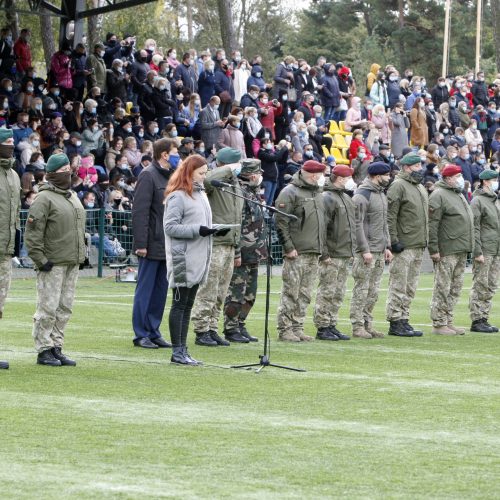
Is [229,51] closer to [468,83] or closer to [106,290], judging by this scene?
[468,83]

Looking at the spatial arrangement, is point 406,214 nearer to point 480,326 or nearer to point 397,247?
point 397,247

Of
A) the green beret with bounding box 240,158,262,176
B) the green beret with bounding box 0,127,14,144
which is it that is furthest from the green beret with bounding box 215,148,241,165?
the green beret with bounding box 0,127,14,144

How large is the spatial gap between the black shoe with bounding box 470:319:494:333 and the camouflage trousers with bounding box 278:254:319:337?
3023 millimetres

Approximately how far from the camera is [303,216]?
14.6m

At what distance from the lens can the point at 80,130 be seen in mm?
26984

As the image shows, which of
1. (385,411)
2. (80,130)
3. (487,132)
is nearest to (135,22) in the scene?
(487,132)

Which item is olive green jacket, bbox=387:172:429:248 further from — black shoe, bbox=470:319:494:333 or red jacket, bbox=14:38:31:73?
red jacket, bbox=14:38:31:73

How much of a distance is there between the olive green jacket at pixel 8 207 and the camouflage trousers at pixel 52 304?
40 cm

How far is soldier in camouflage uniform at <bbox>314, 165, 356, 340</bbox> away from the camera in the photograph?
14.9m

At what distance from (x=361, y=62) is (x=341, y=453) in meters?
62.2

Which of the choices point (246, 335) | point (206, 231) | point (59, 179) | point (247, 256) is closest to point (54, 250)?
point (59, 179)

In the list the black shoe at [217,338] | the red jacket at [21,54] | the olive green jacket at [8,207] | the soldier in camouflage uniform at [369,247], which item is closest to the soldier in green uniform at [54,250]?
the olive green jacket at [8,207]

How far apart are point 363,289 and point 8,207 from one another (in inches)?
207

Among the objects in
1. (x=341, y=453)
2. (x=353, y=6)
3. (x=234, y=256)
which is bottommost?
(x=341, y=453)
